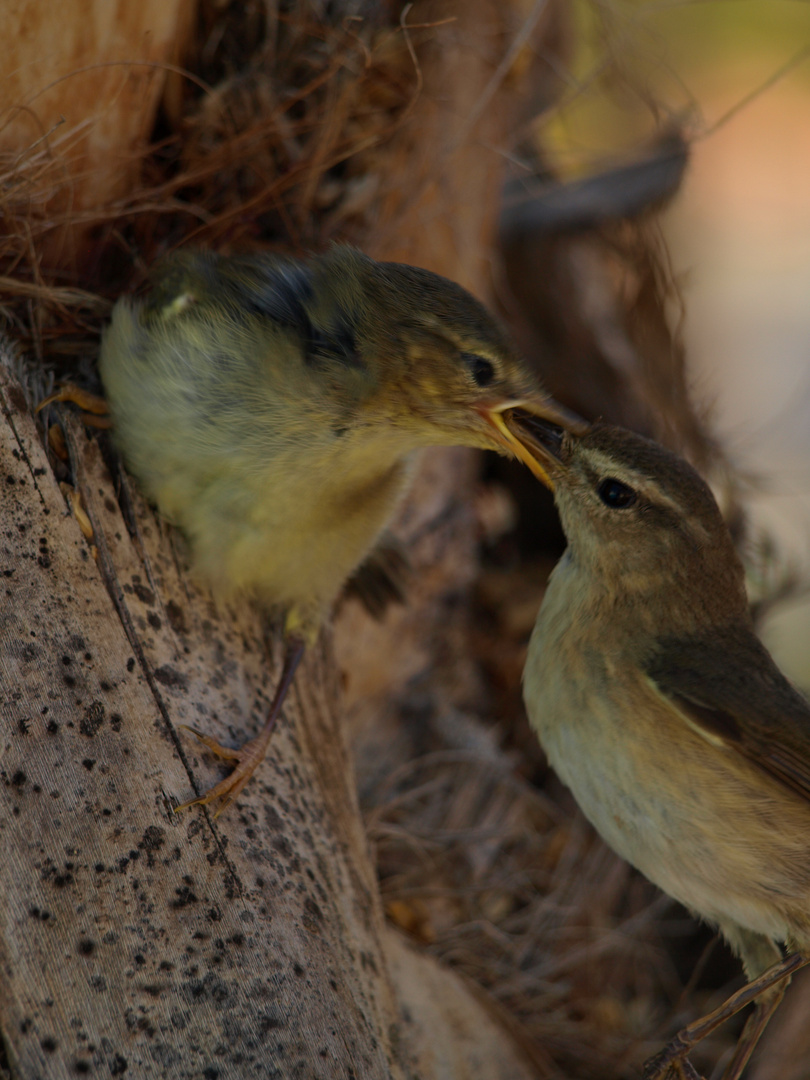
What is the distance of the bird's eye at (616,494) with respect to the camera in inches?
81.9

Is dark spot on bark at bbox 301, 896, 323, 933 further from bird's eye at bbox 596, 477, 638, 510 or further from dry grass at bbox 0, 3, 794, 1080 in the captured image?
bird's eye at bbox 596, 477, 638, 510

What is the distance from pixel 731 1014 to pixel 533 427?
1.30 metres

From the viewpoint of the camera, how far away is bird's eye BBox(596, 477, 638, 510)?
2.08m

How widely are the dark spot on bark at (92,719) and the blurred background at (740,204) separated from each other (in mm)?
1904

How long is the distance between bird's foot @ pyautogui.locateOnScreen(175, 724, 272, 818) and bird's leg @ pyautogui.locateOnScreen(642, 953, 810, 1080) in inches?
40.8

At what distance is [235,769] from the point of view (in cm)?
184

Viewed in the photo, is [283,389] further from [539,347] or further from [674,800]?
[539,347]

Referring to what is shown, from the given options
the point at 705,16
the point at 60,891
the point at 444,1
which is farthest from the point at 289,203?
the point at 705,16

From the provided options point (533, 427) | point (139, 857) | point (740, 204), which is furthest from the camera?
point (740, 204)

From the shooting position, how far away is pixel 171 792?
5.70 ft

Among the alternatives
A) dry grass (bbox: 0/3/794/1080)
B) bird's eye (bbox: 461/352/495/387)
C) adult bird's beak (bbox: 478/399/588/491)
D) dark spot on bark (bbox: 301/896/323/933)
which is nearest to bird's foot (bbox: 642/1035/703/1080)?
dry grass (bbox: 0/3/794/1080)

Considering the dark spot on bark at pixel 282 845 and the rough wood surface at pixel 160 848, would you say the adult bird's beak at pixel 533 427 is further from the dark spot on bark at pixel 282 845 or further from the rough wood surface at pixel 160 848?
the dark spot on bark at pixel 282 845

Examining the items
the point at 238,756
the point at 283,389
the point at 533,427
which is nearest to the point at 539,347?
the point at 533,427

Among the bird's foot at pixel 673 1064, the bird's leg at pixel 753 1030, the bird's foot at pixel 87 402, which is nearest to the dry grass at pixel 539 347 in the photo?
the bird's foot at pixel 87 402
